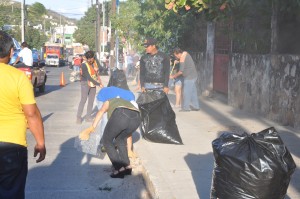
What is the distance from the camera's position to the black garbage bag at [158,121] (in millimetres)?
8047

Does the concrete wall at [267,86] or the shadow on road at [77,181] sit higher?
the concrete wall at [267,86]

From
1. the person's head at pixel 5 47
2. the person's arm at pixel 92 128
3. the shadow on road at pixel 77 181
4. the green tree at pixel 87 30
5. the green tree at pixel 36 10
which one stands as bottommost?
the shadow on road at pixel 77 181

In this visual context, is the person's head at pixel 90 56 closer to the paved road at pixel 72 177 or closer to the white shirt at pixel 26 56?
the paved road at pixel 72 177

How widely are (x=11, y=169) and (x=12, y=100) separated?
51 cm

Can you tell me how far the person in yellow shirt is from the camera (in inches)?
142

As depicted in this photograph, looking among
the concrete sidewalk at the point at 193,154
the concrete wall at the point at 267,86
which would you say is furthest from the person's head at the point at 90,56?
the concrete wall at the point at 267,86

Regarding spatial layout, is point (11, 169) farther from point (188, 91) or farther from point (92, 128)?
point (188, 91)

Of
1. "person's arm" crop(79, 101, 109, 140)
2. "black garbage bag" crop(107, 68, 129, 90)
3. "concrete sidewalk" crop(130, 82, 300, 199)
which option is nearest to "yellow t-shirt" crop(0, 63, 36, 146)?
"concrete sidewalk" crop(130, 82, 300, 199)

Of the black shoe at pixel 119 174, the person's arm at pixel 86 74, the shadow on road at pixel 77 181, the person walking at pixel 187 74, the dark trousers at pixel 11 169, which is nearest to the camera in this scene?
the dark trousers at pixel 11 169

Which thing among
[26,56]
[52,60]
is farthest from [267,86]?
[52,60]

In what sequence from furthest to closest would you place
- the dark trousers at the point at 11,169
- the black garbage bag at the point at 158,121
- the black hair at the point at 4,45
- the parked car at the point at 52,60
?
the parked car at the point at 52,60, the black garbage bag at the point at 158,121, the black hair at the point at 4,45, the dark trousers at the point at 11,169

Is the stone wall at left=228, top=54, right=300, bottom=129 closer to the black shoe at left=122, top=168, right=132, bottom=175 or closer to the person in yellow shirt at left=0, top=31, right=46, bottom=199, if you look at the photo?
the black shoe at left=122, top=168, right=132, bottom=175

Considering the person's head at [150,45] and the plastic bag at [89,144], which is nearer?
the plastic bag at [89,144]

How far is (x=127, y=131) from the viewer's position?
6375 mm
